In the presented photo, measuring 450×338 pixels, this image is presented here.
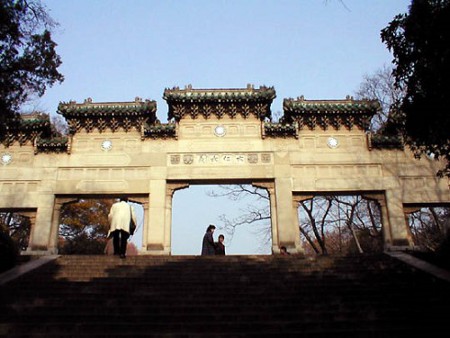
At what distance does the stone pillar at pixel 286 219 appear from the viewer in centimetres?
1432

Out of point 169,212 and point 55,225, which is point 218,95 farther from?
point 55,225

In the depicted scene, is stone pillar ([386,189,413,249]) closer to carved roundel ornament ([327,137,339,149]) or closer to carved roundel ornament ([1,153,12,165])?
carved roundel ornament ([327,137,339,149])

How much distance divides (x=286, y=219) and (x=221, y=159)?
3.26 meters

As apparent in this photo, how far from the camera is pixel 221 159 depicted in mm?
15477

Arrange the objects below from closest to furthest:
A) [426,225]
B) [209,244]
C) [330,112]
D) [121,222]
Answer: [121,222], [209,244], [330,112], [426,225]

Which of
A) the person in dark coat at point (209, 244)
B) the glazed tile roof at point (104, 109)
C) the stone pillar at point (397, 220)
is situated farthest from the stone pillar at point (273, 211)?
the glazed tile roof at point (104, 109)

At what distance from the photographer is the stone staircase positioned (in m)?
6.53

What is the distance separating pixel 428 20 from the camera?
7855 mm

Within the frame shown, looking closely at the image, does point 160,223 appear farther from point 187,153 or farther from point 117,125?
point 117,125

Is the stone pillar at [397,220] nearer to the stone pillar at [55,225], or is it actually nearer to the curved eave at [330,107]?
the curved eave at [330,107]

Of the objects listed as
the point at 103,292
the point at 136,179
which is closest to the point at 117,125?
the point at 136,179

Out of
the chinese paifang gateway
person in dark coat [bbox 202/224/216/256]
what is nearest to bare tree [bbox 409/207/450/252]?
the chinese paifang gateway

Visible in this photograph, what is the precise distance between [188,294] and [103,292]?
171 centimetres

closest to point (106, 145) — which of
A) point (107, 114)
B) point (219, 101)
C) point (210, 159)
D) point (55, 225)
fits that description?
point (107, 114)
